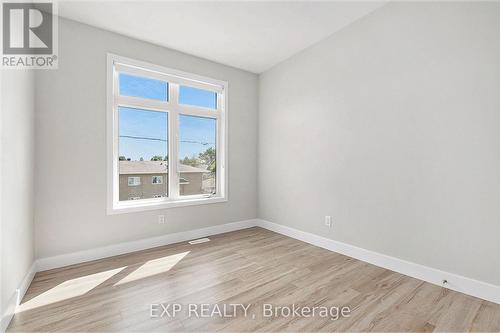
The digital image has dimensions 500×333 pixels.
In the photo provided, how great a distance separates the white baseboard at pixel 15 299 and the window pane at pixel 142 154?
110 cm

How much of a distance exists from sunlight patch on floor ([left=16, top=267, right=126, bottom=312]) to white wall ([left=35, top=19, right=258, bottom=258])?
1.71 feet

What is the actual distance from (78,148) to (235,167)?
2.14m

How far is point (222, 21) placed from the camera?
2695 millimetres

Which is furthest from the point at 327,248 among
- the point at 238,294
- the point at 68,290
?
the point at 68,290

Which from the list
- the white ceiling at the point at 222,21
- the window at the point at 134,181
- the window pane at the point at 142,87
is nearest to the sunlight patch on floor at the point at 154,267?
the window at the point at 134,181

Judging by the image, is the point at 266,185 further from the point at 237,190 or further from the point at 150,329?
the point at 150,329

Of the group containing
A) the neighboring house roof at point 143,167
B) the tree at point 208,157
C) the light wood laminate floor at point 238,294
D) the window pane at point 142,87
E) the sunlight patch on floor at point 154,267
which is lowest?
the light wood laminate floor at point 238,294

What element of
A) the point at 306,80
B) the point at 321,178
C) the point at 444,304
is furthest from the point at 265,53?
the point at 444,304

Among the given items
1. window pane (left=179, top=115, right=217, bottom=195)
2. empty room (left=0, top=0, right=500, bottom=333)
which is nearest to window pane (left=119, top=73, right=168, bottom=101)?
empty room (left=0, top=0, right=500, bottom=333)

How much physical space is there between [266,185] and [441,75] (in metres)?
2.67

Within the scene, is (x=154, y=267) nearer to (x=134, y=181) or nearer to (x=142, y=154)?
(x=134, y=181)

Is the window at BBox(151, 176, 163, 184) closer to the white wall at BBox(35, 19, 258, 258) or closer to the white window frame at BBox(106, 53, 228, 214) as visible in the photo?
the white window frame at BBox(106, 53, 228, 214)

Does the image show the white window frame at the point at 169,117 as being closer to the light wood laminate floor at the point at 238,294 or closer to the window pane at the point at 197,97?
the window pane at the point at 197,97

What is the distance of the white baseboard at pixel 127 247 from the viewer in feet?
8.20
